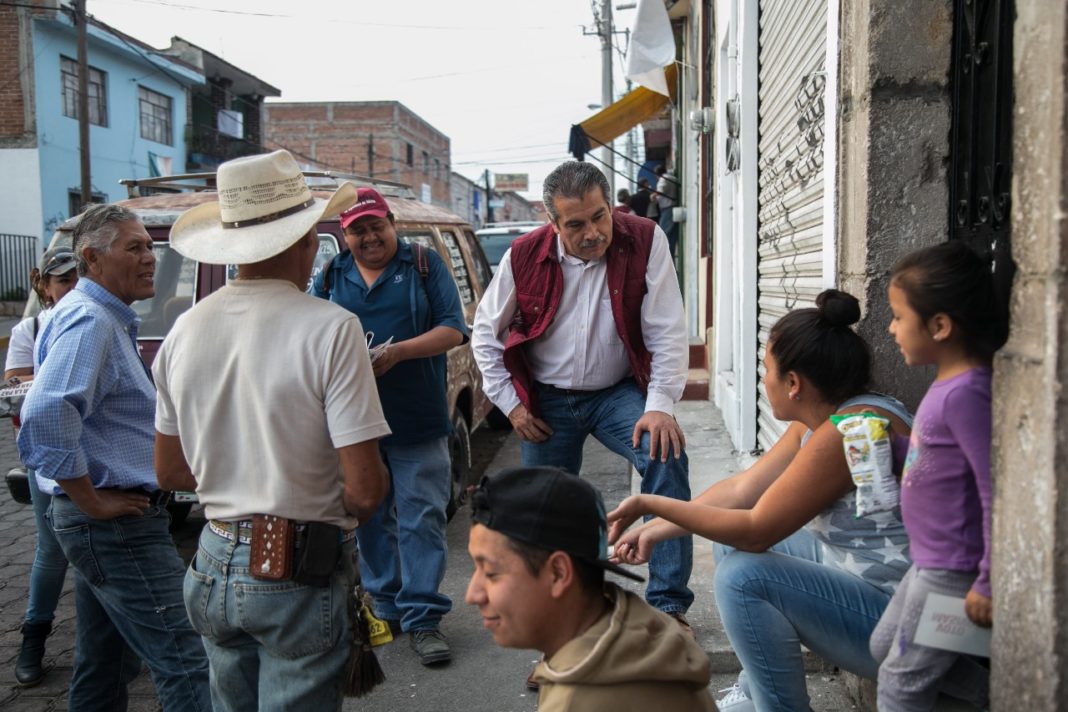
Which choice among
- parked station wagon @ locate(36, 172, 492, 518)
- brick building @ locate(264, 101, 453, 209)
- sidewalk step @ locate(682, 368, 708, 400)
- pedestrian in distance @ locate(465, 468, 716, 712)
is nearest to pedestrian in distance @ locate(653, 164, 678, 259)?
sidewalk step @ locate(682, 368, 708, 400)

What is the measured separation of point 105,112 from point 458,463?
2347cm

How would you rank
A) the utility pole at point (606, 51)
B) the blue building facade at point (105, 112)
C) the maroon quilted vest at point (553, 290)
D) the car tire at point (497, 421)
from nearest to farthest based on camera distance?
the maroon quilted vest at point (553, 290)
the car tire at point (497, 421)
the blue building facade at point (105, 112)
the utility pole at point (606, 51)

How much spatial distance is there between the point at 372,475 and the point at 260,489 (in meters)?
→ 0.28

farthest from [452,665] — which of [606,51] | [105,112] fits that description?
[105,112]

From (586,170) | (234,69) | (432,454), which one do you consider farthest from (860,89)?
(234,69)

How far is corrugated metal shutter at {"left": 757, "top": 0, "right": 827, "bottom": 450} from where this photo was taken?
4.20 meters

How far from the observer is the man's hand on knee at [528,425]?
399 centimetres

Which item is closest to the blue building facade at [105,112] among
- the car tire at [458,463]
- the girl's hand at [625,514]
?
the car tire at [458,463]

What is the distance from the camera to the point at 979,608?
2070 millimetres

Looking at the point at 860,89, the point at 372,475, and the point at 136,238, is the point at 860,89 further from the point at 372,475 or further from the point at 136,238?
the point at 136,238

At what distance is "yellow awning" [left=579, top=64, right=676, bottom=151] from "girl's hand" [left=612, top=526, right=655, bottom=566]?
12.9 meters

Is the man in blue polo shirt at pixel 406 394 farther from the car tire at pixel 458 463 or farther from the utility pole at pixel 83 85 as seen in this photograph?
the utility pole at pixel 83 85

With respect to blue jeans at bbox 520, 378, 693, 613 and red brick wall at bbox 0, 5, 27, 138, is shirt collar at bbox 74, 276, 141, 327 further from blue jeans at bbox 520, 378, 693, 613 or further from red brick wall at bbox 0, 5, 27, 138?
red brick wall at bbox 0, 5, 27, 138

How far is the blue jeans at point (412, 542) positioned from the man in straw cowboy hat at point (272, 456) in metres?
1.74
